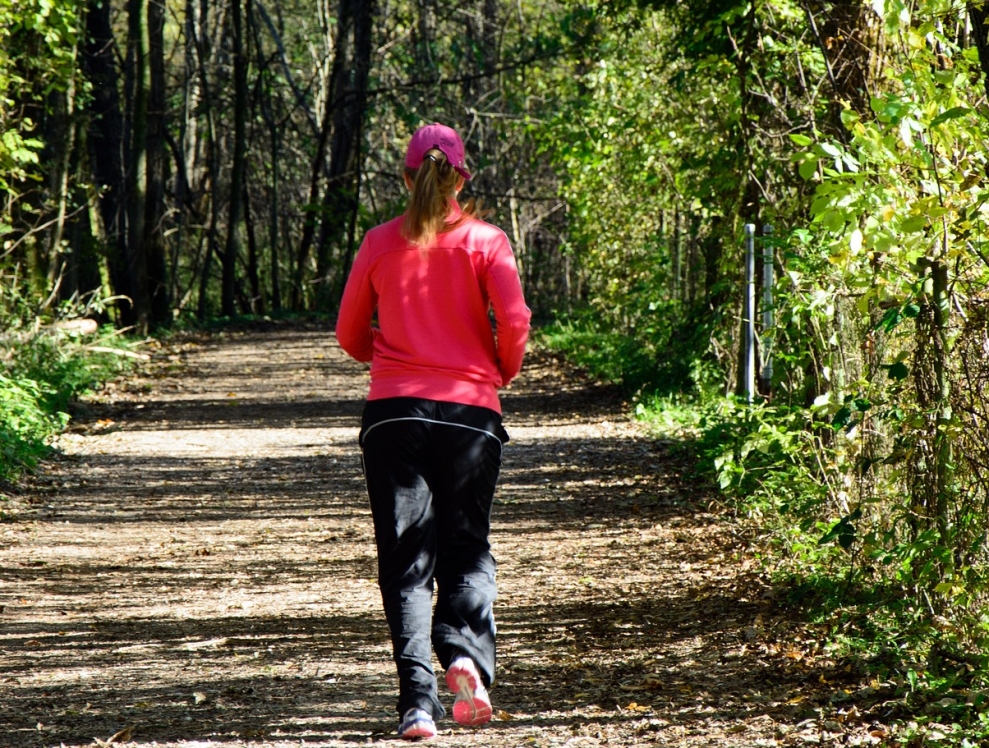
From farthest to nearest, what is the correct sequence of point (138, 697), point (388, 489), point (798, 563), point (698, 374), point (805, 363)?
point (698, 374), point (805, 363), point (798, 563), point (138, 697), point (388, 489)

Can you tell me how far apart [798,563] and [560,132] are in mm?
12028

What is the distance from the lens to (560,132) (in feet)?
57.6

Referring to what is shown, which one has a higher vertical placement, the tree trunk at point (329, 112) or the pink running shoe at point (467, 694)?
the tree trunk at point (329, 112)

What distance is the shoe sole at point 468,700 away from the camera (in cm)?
418

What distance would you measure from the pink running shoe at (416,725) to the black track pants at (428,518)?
3 centimetres

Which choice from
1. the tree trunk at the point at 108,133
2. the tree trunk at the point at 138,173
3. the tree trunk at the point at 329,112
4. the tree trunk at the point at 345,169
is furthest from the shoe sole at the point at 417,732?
the tree trunk at the point at 329,112

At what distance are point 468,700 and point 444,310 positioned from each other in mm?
1344

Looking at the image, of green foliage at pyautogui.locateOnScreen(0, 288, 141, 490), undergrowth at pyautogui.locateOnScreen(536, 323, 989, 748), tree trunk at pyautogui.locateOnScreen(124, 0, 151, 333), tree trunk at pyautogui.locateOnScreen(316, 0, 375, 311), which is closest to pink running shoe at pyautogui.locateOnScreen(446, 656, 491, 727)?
undergrowth at pyautogui.locateOnScreen(536, 323, 989, 748)

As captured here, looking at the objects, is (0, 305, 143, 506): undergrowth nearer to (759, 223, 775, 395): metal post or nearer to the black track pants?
the black track pants

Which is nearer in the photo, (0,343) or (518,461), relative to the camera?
(518,461)

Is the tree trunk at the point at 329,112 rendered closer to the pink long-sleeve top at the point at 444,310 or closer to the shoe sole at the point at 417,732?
the pink long-sleeve top at the point at 444,310

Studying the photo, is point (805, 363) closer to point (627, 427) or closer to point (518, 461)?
point (518, 461)

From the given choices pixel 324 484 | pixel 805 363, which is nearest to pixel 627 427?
pixel 324 484

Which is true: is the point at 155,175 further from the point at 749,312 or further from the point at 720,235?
the point at 749,312
